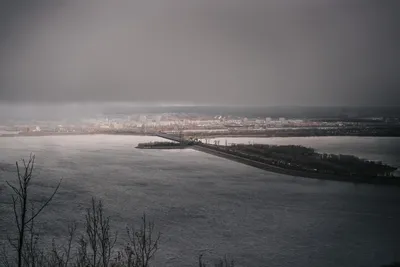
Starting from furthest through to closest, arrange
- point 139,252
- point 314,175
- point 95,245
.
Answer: point 314,175, point 139,252, point 95,245

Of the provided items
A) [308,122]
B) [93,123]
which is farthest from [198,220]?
[93,123]

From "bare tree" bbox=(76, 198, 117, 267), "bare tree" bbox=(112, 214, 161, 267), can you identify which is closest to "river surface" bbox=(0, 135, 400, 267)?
"bare tree" bbox=(112, 214, 161, 267)

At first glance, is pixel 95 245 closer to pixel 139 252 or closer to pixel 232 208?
pixel 139 252

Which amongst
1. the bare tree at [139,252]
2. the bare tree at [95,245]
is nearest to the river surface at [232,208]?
the bare tree at [139,252]

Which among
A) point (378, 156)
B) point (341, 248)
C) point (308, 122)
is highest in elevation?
point (308, 122)

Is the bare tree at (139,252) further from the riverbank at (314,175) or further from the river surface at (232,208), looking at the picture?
the riverbank at (314,175)

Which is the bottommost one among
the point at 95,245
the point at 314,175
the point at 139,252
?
the point at 139,252

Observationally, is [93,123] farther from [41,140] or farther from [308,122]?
[308,122]

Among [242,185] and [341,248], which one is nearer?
[341,248]

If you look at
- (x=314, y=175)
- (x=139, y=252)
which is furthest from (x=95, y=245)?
(x=314, y=175)
